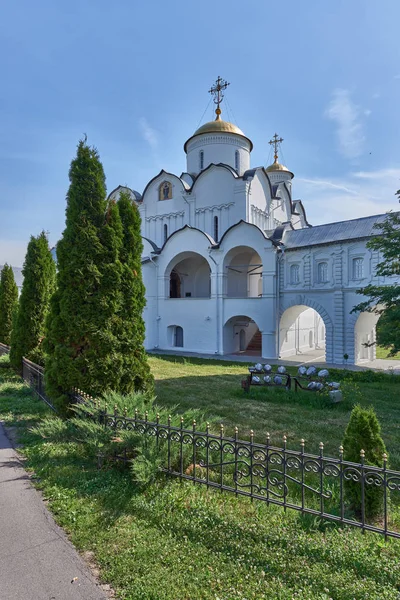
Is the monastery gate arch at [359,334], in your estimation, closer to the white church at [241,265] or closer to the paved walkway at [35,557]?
the white church at [241,265]

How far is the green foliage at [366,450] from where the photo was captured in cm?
354

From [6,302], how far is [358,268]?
1703 cm

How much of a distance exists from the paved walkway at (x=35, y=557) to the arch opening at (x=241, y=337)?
1739 cm

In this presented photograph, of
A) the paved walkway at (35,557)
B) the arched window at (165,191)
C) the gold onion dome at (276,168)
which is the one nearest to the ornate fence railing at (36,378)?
the paved walkway at (35,557)

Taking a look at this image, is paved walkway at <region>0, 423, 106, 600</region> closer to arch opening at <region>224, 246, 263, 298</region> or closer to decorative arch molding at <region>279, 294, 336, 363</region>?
decorative arch molding at <region>279, 294, 336, 363</region>

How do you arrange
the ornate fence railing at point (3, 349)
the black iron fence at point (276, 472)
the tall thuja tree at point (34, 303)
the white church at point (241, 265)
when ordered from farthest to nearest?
the white church at point (241, 265) < the ornate fence railing at point (3, 349) < the tall thuja tree at point (34, 303) < the black iron fence at point (276, 472)

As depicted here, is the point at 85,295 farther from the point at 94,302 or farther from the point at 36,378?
the point at 36,378

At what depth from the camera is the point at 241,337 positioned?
23.5 meters

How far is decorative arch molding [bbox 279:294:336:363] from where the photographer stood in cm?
1783

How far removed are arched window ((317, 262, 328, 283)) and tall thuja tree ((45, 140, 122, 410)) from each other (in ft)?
45.7

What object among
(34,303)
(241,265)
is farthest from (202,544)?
(241,265)

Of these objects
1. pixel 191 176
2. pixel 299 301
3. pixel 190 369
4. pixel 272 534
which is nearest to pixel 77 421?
pixel 272 534

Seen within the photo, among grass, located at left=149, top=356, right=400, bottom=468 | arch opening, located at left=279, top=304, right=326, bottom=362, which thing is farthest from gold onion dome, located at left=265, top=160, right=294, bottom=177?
grass, located at left=149, top=356, right=400, bottom=468

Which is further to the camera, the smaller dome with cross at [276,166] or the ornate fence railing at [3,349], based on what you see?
the smaller dome with cross at [276,166]
